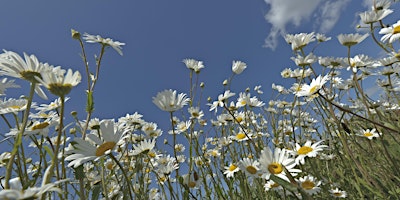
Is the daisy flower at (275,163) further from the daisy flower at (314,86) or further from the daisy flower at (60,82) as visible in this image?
the daisy flower at (60,82)

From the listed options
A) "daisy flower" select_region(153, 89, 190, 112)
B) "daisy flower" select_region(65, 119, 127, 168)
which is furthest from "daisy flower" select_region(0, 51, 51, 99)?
"daisy flower" select_region(153, 89, 190, 112)

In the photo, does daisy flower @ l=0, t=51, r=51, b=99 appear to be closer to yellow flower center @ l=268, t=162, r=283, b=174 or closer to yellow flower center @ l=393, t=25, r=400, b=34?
yellow flower center @ l=268, t=162, r=283, b=174

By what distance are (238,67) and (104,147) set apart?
4.99 feet

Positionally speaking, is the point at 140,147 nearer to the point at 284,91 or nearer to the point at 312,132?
the point at 284,91

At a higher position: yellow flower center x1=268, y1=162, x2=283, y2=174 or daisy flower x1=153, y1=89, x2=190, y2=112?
daisy flower x1=153, y1=89, x2=190, y2=112

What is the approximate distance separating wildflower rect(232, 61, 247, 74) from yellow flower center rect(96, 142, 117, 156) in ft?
4.85

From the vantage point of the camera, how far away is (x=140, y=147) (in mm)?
1604

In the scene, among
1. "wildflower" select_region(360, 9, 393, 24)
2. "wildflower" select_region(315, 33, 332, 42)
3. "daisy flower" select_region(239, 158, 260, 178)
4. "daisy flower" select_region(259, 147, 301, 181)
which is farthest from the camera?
"wildflower" select_region(315, 33, 332, 42)

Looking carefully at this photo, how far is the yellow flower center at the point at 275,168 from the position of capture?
103 cm

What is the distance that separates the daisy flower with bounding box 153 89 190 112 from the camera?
1.32m

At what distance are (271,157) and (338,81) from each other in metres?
1.53

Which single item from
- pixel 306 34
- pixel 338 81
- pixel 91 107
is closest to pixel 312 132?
pixel 338 81

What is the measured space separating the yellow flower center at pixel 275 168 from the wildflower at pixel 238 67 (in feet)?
3.89

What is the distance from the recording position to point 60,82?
2.15 ft
